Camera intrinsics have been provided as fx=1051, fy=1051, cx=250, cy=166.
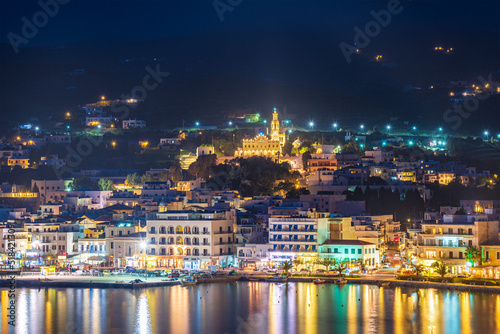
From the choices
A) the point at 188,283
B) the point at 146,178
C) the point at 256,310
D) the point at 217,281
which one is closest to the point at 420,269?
the point at 217,281

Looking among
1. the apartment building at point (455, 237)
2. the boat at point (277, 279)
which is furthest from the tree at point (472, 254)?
the boat at point (277, 279)

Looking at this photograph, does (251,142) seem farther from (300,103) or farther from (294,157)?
(300,103)

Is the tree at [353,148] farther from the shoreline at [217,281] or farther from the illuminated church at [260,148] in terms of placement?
the shoreline at [217,281]

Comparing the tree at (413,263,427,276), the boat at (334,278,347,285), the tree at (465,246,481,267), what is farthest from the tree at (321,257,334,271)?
the tree at (465,246,481,267)

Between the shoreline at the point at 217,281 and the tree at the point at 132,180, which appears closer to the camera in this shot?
the shoreline at the point at 217,281

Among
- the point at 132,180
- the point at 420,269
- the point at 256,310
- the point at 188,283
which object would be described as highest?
the point at 132,180

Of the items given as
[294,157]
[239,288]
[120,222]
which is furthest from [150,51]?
[239,288]

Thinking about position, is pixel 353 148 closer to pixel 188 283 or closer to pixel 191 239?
pixel 191 239
